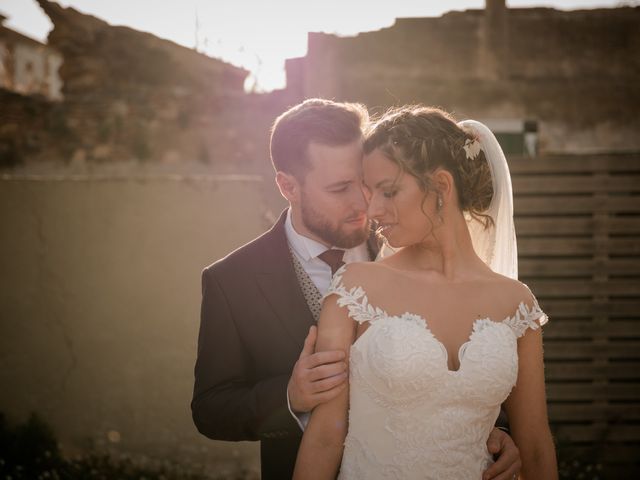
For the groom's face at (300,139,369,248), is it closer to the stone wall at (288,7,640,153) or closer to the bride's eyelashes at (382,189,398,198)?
the bride's eyelashes at (382,189,398,198)

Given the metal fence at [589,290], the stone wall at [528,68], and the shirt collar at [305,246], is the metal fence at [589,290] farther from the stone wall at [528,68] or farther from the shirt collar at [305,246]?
the stone wall at [528,68]

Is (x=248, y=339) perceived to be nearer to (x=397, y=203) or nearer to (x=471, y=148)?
(x=397, y=203)

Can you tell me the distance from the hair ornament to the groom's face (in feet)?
2.32

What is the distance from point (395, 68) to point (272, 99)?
3.27 m

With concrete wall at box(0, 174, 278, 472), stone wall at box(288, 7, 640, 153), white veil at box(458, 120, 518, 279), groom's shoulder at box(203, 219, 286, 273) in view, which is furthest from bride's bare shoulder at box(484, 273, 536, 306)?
stone wall at box(288, 7, 640, 153)

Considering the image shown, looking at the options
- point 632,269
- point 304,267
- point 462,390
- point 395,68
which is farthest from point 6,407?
point 395,68

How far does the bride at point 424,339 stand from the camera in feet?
7.10

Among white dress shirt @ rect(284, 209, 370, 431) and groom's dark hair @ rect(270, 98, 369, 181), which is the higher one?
groom's dark hair @ rect(270, 98, 369, 181)

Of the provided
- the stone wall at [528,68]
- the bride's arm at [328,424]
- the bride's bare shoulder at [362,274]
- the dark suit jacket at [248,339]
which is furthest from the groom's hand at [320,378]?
the stone wall at [528,68]

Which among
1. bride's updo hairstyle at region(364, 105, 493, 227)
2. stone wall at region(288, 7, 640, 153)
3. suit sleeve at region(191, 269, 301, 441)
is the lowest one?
suit sleeve at region(191, 269, 301, 441)

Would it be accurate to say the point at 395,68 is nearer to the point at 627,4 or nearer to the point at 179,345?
the point at 627,4

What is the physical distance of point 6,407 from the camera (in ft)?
16.1

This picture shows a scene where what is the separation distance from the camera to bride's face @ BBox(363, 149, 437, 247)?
2.25 metres

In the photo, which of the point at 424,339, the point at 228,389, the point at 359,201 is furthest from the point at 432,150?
the point at 228,389
